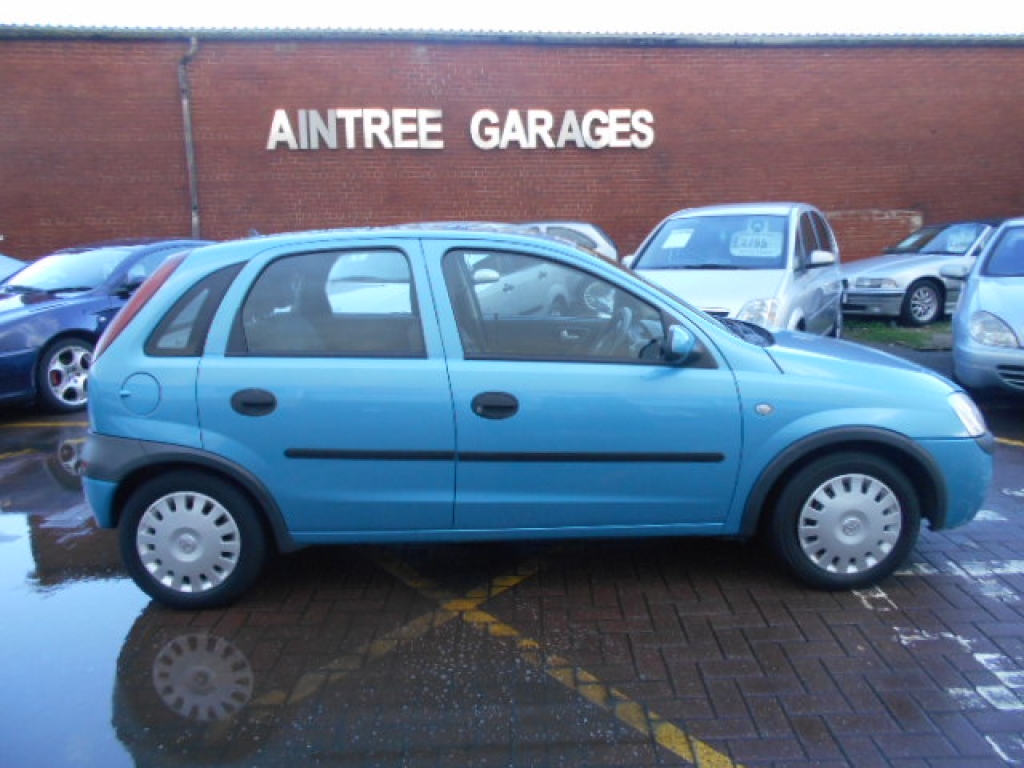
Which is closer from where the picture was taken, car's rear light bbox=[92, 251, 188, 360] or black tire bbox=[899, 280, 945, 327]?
car's rear light bbox=[92, 251, 188, 360]

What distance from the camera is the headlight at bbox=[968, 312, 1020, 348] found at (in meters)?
6.74

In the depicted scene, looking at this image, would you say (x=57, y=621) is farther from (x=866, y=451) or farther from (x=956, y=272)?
(x=956, y=272)

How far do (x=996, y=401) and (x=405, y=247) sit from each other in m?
6.27

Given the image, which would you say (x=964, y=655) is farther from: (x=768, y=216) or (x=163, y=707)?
(x=768, y=216)

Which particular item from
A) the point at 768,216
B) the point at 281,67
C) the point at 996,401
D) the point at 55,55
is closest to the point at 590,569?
the point at 768,216

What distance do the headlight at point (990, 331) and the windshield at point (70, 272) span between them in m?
7.54

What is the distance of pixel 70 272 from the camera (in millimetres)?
8625

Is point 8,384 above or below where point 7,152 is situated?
below

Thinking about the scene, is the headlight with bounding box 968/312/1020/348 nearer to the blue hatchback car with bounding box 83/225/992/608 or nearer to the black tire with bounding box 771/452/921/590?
the blue hatchback car with bounding box 83/225/992/608

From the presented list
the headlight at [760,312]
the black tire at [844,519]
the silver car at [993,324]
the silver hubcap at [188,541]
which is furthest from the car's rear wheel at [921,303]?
the silver hubcap at [188,541]

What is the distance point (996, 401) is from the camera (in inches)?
312

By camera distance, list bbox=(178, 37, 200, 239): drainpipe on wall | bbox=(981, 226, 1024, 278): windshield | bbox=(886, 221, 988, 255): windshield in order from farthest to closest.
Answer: bbox=(178, 37, 200, 239): drainpipe on wall → bbox=(886, 221, 988, 255): windshield → bbox=(981, 226, 1024, 278): windshield

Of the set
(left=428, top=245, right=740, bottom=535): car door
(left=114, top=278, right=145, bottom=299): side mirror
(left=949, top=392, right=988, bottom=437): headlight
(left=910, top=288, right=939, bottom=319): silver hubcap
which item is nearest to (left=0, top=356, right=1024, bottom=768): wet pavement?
(left=428, top=245, right=740, bottom=535): car door

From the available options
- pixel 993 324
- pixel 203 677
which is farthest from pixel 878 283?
pixel 203 677
